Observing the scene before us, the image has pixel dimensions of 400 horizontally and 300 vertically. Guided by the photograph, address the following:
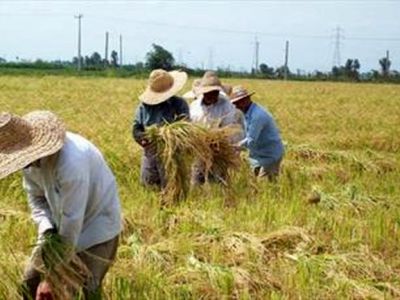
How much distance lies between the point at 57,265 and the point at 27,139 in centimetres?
62

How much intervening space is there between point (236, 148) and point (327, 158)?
166 inches

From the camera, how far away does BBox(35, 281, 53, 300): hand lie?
3.39 meters

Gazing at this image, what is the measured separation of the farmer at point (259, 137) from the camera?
697cm

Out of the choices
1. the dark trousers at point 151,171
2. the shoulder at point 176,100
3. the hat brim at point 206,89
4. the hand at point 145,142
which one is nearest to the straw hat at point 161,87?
the shoulder at point 176,100

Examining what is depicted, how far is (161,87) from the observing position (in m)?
6.48

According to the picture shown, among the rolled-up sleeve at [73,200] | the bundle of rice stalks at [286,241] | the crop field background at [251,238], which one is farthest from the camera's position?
the bundle of rice stalks at [286,241]

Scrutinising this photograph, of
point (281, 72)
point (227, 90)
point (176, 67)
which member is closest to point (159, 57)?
point (176, 67)

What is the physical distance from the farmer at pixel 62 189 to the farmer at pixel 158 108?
2.65m

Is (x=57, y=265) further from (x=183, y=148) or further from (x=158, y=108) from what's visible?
(x=158, y=108)

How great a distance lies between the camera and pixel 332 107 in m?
21.6

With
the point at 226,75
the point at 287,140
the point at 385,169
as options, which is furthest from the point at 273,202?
the point at 226,75

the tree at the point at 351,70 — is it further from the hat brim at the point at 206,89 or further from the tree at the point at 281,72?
the hat brim at the point at 206,89

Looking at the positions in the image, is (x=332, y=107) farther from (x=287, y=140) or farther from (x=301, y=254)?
(x=301, y=254)

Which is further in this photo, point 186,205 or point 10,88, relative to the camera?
point 10,88
